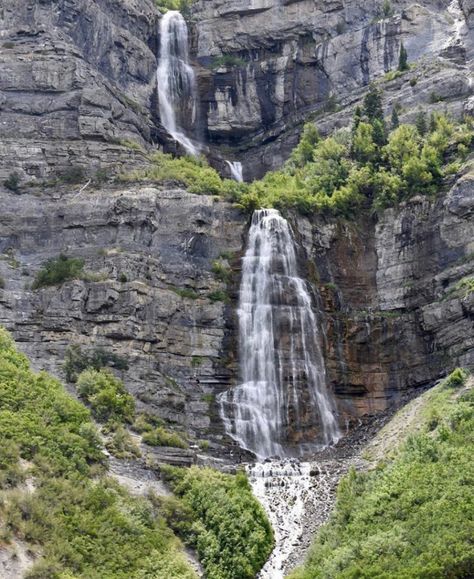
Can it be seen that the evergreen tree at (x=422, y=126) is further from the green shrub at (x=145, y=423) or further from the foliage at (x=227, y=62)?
the green shrub at (x=145, y=423)

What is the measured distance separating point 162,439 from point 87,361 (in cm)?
620

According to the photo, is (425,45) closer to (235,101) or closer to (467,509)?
(235,101)

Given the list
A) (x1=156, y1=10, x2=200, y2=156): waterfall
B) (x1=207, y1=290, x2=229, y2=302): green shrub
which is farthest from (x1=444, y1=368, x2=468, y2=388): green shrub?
(x1=156, y1=10, x2=200, y2=156): waterfall

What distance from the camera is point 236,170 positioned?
6969cm

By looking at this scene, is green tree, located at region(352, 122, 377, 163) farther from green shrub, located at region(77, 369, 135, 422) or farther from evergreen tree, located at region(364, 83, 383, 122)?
green shrub, located at region(77, 369, 135, 422)

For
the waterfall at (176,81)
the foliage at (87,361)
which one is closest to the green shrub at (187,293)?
the foliage at (87,361)

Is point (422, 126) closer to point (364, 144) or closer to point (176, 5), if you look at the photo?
point (364, 144)

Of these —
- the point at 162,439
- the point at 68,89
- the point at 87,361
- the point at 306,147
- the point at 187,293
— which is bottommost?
the point at 162,439

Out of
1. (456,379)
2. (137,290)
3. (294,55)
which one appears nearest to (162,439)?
(137,290)

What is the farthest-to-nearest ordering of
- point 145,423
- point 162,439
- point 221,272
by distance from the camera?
1. point 221,272
2. point 145,423
3. point 162,439

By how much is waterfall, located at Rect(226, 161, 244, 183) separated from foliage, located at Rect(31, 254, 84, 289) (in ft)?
78.7

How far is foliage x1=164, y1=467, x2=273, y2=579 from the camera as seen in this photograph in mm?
31531

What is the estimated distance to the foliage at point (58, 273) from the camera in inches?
1831

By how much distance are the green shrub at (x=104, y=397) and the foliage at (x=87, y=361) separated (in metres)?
1.04
